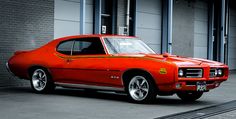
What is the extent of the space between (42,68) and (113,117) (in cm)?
405

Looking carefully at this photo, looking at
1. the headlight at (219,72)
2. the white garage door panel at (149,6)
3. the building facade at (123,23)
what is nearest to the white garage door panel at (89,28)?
the building facade at (123,23)

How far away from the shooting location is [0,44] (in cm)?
1316

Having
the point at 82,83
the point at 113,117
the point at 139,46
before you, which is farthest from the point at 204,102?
the point at 113,117

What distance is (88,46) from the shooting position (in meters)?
10.9

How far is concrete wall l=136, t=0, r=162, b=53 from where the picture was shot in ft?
63.4

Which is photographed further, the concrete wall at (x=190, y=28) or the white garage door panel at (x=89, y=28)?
the concrete wall at (x=190, y=28)

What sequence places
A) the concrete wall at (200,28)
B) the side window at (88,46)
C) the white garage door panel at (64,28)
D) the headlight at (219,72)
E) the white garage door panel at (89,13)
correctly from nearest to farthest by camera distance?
the headlight at (219,72), the side window at (88,46), the white garage door panel at (64,28), the white garage door panel at (89,13), the concrete wall at (200,28)

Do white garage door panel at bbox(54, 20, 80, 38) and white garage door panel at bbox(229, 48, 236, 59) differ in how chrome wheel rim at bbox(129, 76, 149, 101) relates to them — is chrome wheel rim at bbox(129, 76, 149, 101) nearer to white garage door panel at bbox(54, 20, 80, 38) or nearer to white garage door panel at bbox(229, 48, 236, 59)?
white garage door panel at bbox(54, 20, 80, 38)

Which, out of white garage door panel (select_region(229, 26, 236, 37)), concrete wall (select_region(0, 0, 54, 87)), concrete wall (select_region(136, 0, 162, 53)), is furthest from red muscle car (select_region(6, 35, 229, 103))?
white garage door panel (select_region(229, 26, 236, 37))

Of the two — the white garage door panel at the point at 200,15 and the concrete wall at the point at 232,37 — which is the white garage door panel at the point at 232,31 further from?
the white garage door panel at the point at 200,15

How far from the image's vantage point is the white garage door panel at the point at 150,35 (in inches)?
764

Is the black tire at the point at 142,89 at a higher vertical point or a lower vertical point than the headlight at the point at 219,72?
lower

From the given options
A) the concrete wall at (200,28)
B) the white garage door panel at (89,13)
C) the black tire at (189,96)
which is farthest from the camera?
the concrete wall at (200,28)

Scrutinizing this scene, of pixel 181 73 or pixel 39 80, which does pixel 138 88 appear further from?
pixel 39 80
